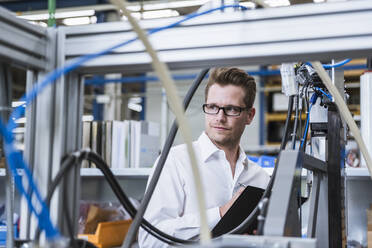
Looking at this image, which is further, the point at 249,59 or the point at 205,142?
the point at 205,142

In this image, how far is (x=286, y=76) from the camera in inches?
38.7

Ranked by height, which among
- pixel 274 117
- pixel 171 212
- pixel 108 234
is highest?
pixel 274 117

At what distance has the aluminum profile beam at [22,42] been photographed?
578mm

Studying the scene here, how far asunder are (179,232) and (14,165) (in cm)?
116

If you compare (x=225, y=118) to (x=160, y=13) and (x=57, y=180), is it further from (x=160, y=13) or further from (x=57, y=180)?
(x=160, y=13)

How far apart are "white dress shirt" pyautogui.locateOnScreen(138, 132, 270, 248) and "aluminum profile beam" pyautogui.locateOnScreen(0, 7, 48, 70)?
0.96 meters

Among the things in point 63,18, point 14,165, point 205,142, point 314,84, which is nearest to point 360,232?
point 205,142

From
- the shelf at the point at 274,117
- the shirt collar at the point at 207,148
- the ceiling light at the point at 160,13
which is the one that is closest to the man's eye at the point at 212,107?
the shirt collar at the point at 207,148

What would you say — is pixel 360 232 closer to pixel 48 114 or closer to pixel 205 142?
pixel 205 142

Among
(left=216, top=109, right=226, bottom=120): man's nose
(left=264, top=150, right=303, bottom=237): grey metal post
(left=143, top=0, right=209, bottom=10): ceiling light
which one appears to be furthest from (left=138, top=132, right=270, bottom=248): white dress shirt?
(left=143, top=0, right=209, bottom=10): ceiling light

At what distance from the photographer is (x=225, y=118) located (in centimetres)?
183

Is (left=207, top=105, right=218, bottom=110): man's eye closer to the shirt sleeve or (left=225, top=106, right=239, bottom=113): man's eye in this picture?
(left=225, top=106, right=239, bottom=113): man's eye

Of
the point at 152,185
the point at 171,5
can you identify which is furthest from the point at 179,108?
the point at 171,5

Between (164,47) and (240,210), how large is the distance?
0.71m
